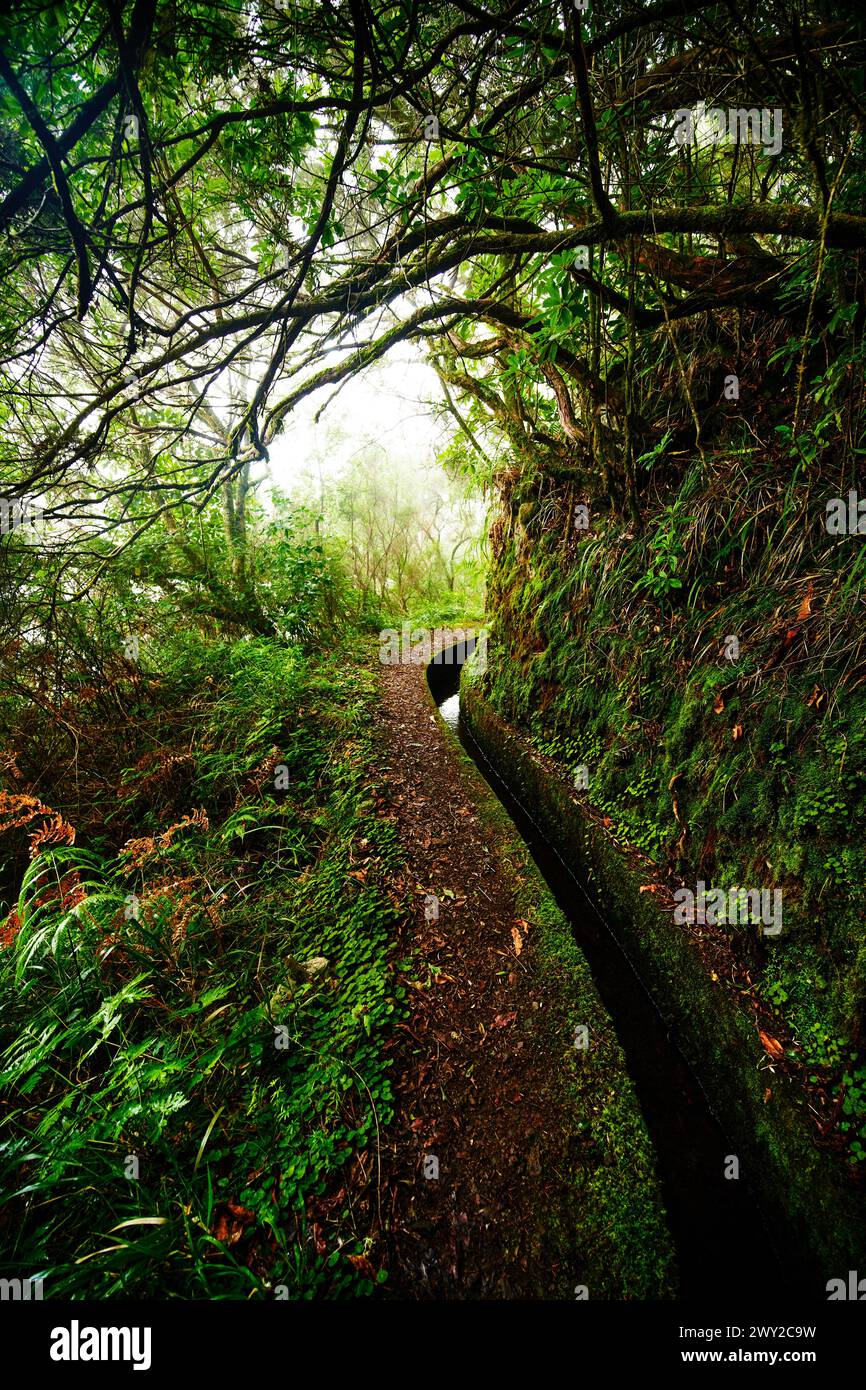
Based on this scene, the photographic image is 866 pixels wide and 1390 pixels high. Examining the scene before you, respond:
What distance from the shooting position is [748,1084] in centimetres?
238

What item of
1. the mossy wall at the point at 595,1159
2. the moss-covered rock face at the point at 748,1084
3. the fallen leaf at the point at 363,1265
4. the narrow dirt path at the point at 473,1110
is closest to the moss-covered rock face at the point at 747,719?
the moss-covered rock face at the point at 748,1084

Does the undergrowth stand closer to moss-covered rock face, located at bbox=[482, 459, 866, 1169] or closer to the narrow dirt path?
the narrow dirt path

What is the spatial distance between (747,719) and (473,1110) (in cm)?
269

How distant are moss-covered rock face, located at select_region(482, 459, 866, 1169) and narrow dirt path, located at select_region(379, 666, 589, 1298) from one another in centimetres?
126

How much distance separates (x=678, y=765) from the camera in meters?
3.45

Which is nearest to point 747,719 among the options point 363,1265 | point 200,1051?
point 363,1265

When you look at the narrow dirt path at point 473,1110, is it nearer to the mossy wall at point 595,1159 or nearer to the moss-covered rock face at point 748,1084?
the mossy wall at point 595,1159

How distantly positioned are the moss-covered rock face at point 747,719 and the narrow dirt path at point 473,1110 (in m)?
1.26

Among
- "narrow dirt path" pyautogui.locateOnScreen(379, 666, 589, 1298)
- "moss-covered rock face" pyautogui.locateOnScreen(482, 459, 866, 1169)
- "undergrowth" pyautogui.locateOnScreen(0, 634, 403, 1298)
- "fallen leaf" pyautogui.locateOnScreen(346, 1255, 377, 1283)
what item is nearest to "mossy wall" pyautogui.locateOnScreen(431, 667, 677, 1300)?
"narrow dirt path" pyautogui.locateOnScreen(379, 666, 589, 1298)

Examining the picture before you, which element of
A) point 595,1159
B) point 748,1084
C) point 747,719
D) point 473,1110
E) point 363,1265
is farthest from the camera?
point 747,719

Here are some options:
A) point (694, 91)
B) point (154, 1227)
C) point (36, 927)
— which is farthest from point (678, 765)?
point (36, 927)

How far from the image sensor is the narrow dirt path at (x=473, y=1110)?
5.75 feet

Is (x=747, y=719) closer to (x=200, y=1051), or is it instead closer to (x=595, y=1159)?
(x=595, y=1159)

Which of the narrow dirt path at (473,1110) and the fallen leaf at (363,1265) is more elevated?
the narrow dirt path at (473,1110)
